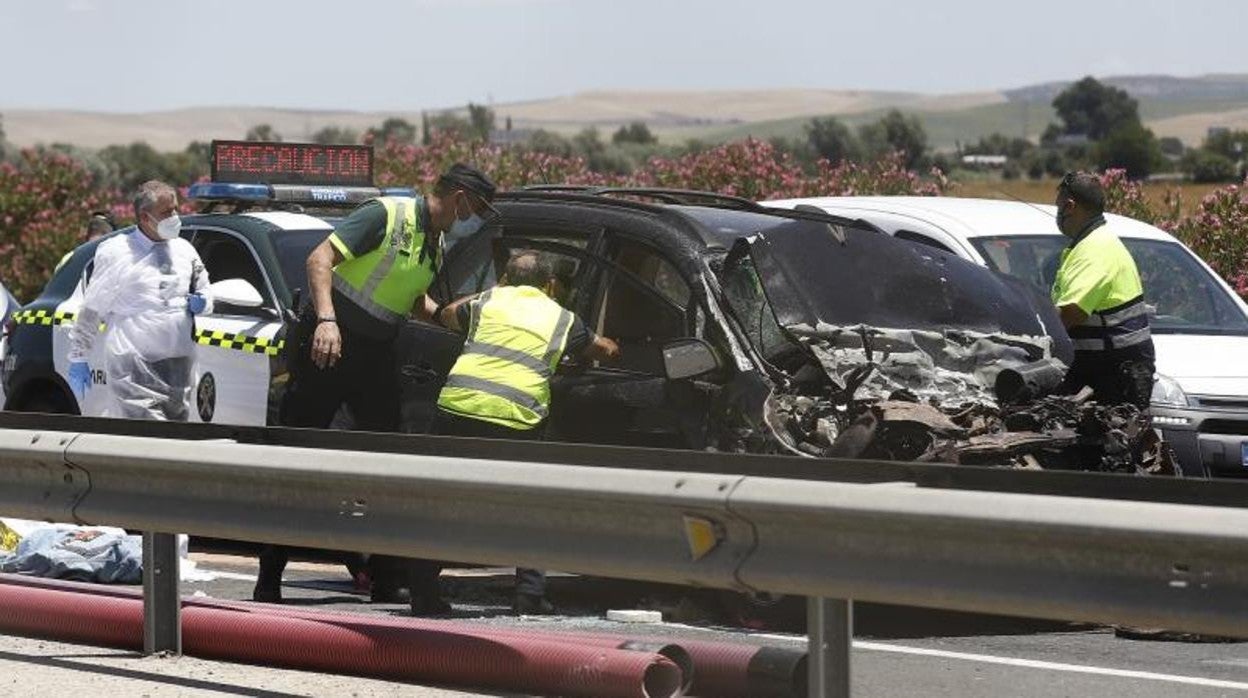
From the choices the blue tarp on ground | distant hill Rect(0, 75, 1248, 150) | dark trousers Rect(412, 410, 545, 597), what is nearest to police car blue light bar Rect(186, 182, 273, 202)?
the blue tarp on ground

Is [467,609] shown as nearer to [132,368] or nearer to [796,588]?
[132,368]

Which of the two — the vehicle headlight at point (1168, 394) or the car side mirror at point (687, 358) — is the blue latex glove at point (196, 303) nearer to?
the car side mirror at point (687, 358)

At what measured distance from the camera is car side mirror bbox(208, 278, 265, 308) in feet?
37.8

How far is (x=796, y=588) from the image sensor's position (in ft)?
20.0

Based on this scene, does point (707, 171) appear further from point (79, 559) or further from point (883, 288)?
point (79, 559)

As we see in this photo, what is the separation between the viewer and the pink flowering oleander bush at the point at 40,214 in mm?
27078

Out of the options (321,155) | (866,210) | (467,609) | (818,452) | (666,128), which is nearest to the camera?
(818,452)

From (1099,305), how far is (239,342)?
4201mm

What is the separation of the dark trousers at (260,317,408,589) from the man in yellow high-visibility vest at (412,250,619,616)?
50 centimetres

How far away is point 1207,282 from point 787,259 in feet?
12.7

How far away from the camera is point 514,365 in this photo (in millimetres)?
9359

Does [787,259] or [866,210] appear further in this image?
[866,210]

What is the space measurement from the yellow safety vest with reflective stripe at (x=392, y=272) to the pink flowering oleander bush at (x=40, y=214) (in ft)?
56.2

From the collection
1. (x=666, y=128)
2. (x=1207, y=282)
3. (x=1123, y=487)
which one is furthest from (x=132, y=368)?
Result: (x=666, y=128)
